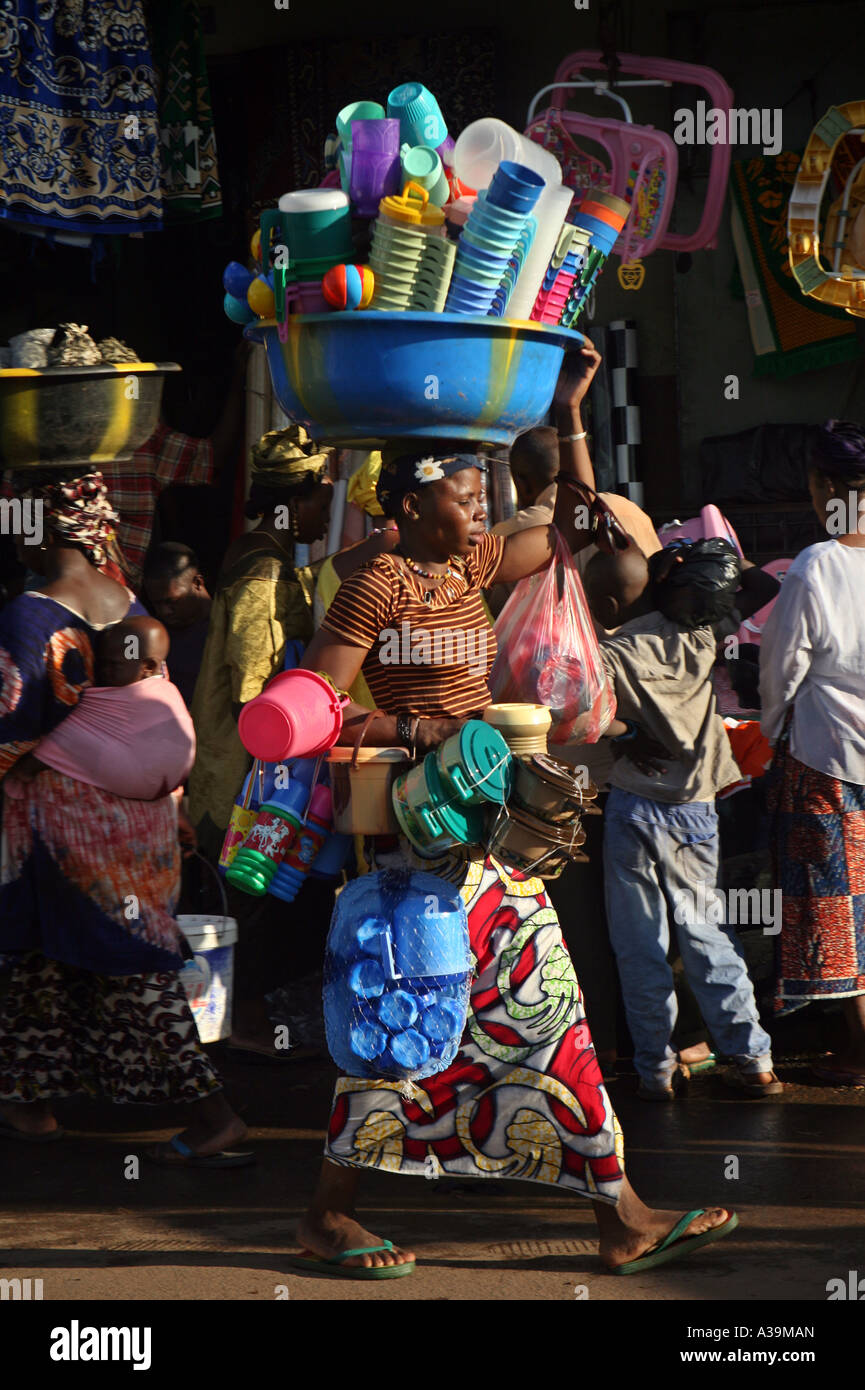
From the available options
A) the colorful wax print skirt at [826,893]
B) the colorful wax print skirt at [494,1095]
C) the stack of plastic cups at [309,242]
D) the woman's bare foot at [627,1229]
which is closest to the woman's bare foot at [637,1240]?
the woman's bare foot at [627,1229]

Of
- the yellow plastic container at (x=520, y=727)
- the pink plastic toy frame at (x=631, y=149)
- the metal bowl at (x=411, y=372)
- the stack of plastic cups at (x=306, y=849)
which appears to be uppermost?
the pink plastic toy frame at (x=631, y=149)

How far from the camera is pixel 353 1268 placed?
3.47 m

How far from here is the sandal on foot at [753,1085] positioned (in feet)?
16.0

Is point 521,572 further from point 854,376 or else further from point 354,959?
point 854,376

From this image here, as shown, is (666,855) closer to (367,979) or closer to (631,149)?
(367,979)

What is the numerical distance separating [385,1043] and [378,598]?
968 mm

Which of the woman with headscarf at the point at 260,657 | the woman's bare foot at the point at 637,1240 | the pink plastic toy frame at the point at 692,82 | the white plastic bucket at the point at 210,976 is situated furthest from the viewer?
the pink plastic toy frame at the point at 692,82

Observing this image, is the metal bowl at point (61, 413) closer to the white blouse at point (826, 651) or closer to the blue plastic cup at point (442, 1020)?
the white blouse at point (826, 651)

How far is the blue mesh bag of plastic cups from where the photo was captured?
3383 millimetres

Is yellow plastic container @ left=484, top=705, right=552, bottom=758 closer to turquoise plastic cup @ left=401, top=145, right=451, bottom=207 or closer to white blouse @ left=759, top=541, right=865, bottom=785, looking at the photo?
turquoise plastic cup @ left=401, top=145, right=451, bottom=207

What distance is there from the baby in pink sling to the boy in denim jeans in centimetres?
135

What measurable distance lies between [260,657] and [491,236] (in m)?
2.41

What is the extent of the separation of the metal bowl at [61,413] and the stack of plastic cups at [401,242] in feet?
6.18
